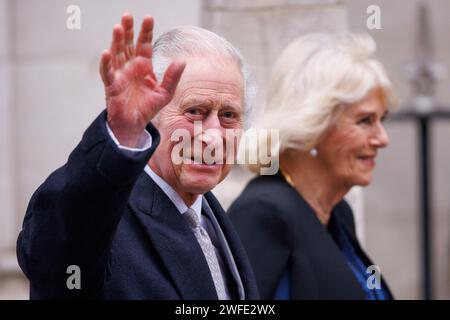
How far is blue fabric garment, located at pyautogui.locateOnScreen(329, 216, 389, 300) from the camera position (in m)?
3.73

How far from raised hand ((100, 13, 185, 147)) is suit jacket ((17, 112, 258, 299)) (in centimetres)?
4

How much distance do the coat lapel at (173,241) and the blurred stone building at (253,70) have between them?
6.97ft

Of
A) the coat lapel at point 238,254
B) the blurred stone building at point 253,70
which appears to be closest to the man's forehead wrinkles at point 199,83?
the coat lapel at point 238,254

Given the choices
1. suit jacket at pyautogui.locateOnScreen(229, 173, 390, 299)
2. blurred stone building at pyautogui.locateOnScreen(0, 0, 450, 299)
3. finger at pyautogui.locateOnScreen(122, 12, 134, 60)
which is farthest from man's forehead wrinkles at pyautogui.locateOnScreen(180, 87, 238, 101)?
blurred stone building at pyautogui.locateOnScreen(0, 0, 450, 299)

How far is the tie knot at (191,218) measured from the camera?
2461mm

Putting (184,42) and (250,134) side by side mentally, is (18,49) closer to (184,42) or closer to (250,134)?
(250,134)

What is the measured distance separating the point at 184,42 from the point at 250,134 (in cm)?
119

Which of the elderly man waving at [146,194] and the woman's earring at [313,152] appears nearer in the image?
the elderly man waving at [146,194]

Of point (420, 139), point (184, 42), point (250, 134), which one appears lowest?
point (420, 139)

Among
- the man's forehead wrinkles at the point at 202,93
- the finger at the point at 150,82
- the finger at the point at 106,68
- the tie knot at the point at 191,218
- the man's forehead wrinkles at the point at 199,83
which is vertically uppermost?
the finger at the point at 106,68

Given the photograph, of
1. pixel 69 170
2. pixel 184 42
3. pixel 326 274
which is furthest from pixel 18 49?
pixel 69 170

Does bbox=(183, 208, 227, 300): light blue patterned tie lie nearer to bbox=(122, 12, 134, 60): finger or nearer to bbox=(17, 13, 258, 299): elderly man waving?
bbox=(17, 13, 258, 299): elderly man waving

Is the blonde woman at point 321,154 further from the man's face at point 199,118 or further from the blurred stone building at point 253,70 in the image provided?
the man's face at point 199,118
